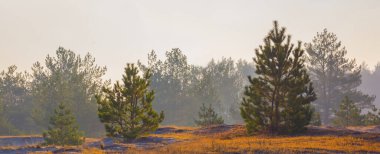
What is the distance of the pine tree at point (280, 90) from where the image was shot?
1051 inches

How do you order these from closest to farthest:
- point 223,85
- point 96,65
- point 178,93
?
1. point 96,65
2. point 178,93
3. point 223,85

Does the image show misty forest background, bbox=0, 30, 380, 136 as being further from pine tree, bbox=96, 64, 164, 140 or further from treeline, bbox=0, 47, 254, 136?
pine tree, bbox=96, 64, 164, 140

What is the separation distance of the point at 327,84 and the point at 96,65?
44.0 meters

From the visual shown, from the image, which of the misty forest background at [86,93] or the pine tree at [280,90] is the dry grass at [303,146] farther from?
the misty forest background at [86,93]

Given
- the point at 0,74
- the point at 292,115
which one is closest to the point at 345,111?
the point at 292,115

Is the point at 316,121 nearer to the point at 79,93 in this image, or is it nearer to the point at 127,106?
the point at 127,106

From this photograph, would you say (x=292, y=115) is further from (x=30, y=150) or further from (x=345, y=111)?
(x=345, y=111)

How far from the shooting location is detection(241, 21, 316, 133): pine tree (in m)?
26.7

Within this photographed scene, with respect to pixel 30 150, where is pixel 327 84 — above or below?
above

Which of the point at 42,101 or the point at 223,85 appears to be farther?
the point at 223,85

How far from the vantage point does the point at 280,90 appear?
27.5 m

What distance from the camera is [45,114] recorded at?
61531 millimetres

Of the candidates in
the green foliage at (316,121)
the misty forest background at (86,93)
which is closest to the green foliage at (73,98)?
the misty forest background at (86,93)

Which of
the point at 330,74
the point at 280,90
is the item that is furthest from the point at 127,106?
the point at 330,74
